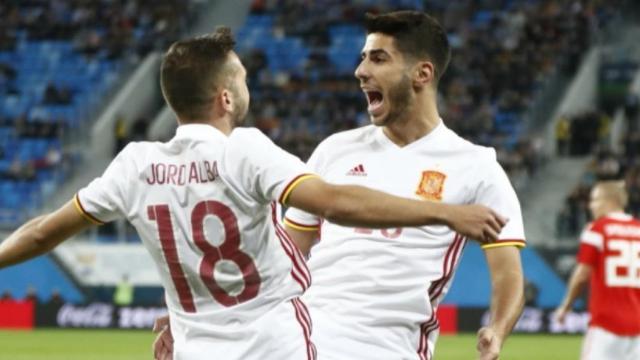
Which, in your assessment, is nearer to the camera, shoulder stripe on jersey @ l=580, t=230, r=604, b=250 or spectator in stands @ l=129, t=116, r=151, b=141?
shoulder stripe on jersey @ l=580, t=230, r=604, b=250

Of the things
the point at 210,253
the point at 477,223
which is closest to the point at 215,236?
the point at 210,253

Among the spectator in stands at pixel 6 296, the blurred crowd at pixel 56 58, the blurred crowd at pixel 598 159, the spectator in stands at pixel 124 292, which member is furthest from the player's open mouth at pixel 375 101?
the blurred crowd at pixel 56 58

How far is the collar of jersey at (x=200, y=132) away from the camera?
440 cm

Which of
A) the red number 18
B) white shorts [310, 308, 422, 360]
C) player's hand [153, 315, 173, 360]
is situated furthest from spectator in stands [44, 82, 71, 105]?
the red number 18

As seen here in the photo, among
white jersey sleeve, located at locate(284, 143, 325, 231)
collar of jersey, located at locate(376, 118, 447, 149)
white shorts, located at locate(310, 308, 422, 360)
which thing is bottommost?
white shorts, located at locate(310, 308, 422, 360)

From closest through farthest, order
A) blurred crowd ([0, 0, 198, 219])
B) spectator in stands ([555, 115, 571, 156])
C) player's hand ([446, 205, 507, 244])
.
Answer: player's hand ([446, 205, 507, 244]), spectator in stands ([555, 115, 571, 156]), blurred crowd ([0, 0, 198, 219])

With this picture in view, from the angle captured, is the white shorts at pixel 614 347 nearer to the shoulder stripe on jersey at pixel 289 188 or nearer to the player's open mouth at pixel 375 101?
the player's open mouth at pixel 375 101

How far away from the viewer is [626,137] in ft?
83.1

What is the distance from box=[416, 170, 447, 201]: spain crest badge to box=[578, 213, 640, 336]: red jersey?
5575mm

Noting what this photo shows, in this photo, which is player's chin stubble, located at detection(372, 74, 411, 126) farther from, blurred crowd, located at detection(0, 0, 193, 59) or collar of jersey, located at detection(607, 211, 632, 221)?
blurred crowd, located at detection(0, 0, 193, 59)

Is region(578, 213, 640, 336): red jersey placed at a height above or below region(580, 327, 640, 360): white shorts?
above

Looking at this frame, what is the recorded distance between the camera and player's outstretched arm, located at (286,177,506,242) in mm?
3973

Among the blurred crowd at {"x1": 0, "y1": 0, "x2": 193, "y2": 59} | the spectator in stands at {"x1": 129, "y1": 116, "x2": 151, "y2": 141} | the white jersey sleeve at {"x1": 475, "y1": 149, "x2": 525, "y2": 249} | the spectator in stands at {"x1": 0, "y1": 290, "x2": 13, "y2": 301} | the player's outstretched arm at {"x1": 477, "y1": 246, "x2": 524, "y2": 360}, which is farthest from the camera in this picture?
the blurred crowd at {"x1": 0, "y1": 0, "x2": 193, "y2": 59}

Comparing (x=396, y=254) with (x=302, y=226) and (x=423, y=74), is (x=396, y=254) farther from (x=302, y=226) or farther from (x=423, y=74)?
(x=423, y=74)
